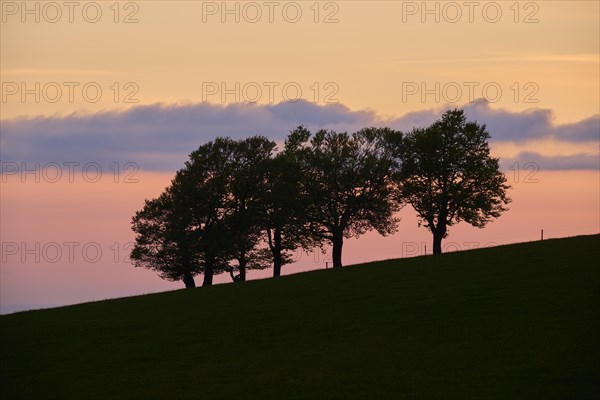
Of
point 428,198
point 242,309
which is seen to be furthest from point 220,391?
point 428,198

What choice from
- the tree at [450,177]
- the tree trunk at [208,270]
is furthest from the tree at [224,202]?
the tree at [450,177]

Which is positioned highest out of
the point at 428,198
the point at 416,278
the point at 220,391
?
the point at 428,198

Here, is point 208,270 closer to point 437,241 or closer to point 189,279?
point 189,279

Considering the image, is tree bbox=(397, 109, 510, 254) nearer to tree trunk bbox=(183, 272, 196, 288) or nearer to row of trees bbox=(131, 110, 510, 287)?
row of trees bbox=(131, 110, 510, 287)

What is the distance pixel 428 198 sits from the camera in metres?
90.2

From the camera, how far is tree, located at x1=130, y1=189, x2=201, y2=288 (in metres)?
90.9

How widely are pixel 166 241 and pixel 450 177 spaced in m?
30.5

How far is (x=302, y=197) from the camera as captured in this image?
93.3 m

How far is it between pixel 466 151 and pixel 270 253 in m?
23.7

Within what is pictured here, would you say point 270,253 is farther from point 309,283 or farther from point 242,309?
point 242,309

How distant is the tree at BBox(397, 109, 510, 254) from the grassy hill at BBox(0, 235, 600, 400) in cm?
2500

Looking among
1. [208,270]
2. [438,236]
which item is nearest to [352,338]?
[438,236]

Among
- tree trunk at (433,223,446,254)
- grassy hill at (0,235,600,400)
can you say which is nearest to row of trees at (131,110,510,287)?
tree trunk at (433,223,446,254)

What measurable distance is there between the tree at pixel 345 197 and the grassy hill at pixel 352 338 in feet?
98.0
